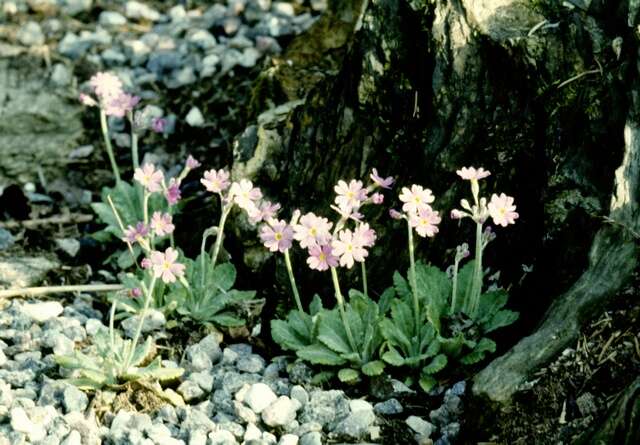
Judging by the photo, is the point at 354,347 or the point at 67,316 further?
the point at 67,316

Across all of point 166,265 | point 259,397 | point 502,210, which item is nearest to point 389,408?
point 259,397

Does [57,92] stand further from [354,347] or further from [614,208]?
[614,208]

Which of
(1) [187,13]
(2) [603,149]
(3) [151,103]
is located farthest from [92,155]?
(2) [603,149]

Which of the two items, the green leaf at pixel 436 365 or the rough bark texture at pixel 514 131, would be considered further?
the green leaf at pixel 436 365

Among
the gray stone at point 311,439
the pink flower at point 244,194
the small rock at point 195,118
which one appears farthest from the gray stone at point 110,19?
the gray stone at point 311,439

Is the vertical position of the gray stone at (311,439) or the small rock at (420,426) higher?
the small rock at (420,426)

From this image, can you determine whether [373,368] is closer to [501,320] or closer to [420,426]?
[420,426]

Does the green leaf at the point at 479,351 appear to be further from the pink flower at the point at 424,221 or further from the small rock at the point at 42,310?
the small rock at the point at 42,310
